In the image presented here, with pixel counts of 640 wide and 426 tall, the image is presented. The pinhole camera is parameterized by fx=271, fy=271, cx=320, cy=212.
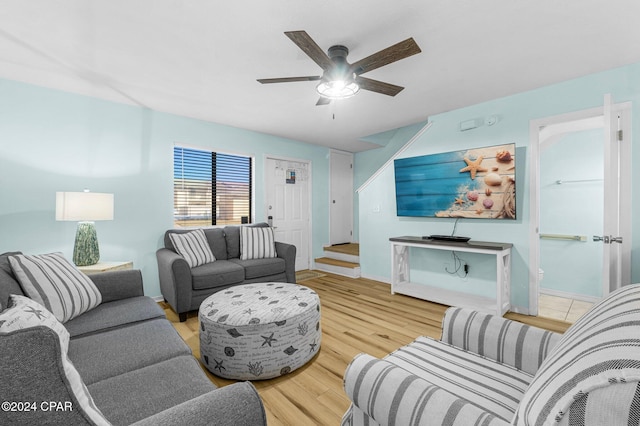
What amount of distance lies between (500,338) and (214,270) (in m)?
2.74

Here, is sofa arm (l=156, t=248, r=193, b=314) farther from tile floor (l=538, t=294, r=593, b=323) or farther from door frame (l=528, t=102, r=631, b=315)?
tile floor (l=538, t=294, r=593, b=323)

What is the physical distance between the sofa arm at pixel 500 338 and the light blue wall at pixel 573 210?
319 centimetres

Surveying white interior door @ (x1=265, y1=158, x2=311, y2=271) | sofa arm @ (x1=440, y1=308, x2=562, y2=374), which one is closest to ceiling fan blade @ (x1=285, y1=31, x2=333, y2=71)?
sofa arm @ (x1=440, y1=308, x2=562, y2=374)

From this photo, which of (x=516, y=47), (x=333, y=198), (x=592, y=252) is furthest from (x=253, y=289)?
(x=592, y=252)

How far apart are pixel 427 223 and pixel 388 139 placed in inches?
83.2

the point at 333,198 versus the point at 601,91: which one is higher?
the point at 601,91

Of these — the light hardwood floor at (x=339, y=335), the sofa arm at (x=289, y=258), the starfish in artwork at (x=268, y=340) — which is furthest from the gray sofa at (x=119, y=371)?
the sofa arm at (x=289, y=258)

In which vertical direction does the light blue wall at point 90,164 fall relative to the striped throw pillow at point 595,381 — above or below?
above

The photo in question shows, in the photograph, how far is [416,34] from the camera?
2.02m

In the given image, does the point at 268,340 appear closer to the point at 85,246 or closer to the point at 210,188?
the point at 85,246

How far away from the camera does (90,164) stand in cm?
311

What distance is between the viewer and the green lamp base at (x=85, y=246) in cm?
272

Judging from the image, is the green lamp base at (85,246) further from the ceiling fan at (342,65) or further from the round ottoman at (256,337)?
the ceiling fan at (342,65)

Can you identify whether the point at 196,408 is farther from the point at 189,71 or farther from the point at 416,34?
the point at 189,71
